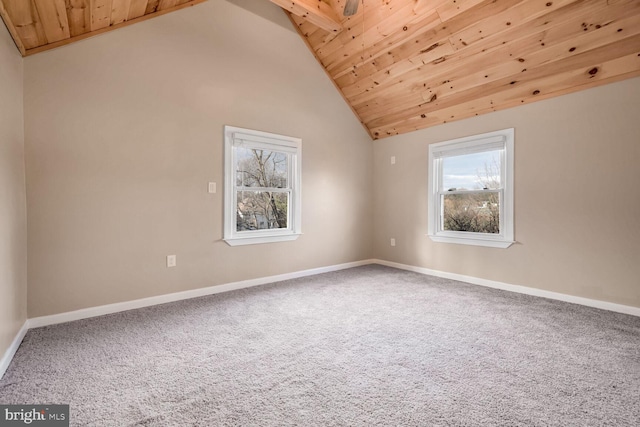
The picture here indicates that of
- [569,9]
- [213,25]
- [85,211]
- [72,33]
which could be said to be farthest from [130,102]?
[569,9]

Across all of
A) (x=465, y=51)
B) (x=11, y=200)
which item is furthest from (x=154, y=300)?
(x=465, y=51)

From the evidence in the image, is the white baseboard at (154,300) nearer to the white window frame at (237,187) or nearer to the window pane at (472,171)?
the white window frame at (237,187)

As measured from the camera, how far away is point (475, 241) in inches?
156

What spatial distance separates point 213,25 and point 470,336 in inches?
160

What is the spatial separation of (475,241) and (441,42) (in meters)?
2.41

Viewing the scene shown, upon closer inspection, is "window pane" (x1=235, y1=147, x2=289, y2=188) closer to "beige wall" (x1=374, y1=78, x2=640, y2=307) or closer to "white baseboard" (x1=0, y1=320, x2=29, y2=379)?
"white baseboard" (x1=0, y1=320, x2=29, y2=379)

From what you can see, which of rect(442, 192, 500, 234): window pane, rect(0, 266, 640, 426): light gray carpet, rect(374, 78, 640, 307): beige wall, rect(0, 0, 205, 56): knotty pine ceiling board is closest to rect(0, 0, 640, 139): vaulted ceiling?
rect(0, 0, 205, 56): knotty pine ceiling board

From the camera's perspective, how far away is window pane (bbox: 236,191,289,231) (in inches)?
149

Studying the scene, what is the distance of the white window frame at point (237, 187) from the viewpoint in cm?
357

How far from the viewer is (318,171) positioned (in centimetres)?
450

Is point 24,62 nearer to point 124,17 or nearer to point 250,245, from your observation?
point 124,17

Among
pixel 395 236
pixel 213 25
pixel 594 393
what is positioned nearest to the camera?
pixel 594 393

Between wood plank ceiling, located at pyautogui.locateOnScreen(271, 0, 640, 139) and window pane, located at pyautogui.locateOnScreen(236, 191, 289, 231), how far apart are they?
2.02m

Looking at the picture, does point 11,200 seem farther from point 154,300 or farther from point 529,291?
point 529,291
